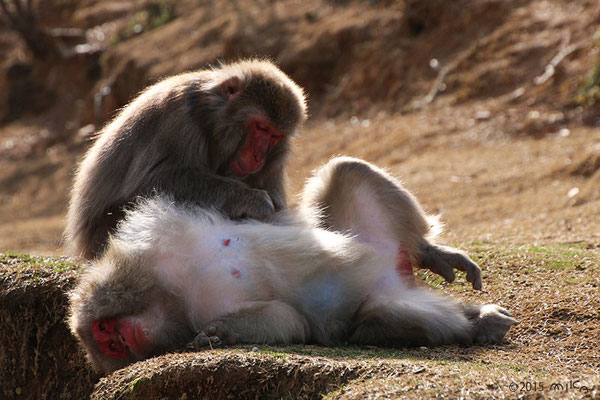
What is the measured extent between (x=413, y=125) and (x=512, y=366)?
27.6 feet

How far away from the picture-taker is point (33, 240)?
11.5m

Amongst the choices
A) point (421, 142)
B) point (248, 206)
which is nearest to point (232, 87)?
point (248, 206)

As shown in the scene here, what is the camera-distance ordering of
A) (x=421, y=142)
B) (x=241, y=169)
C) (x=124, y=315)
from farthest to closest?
(x=421, y=142), (x=241, y=169), (x=124, y=315)

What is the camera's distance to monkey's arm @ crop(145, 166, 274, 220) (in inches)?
181

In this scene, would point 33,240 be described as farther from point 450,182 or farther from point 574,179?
point 574,179

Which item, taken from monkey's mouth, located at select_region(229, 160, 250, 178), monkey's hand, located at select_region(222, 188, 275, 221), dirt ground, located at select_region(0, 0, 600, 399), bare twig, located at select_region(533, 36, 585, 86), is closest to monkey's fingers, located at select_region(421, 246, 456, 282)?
dirt ground, located at select_region(0, 0, 600, 399)

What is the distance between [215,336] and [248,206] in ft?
3.87

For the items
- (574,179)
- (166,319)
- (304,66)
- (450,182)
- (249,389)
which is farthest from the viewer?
(304,66)

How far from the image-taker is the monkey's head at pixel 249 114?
496cm

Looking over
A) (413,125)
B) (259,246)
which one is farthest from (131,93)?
(259,246)

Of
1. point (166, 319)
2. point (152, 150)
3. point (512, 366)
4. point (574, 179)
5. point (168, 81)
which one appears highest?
point (168, 81)

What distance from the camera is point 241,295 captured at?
12.4 feet

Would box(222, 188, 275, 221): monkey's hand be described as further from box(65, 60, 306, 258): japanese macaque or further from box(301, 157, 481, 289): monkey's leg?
box(301, 157, 481, 289): monkey's leg

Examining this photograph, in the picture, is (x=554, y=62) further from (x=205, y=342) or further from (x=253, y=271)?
(x=205, y=342)
